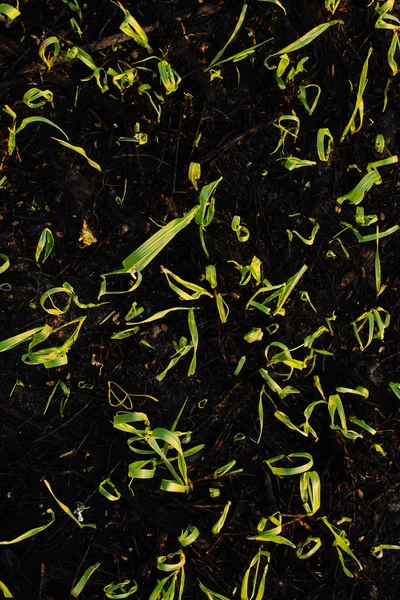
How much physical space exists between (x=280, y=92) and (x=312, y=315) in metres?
0.46

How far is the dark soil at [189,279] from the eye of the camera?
119cm

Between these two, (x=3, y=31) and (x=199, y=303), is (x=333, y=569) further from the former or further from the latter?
(x=3, y=31)

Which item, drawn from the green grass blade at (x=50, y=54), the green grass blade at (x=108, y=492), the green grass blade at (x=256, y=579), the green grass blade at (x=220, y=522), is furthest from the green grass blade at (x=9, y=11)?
the green grass blade at (x=256, y=579)

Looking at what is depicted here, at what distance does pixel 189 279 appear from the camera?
1200mm

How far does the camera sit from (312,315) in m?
1.24

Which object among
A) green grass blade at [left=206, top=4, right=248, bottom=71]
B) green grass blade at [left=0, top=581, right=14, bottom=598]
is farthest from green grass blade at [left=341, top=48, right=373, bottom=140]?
green grass blade at [left=0, top=581, right=14, bottom=598]

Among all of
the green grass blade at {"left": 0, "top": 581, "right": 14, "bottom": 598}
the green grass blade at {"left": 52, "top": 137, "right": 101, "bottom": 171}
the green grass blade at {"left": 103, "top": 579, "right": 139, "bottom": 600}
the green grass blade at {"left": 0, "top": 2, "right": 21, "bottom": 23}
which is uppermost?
the green grass blade at {"left": 0, "top": 2, "right": 21, "bottom": 23}

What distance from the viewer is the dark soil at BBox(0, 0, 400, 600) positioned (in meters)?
1.19

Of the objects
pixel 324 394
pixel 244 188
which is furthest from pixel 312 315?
pixel 244 188

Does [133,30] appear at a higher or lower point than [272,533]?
higher

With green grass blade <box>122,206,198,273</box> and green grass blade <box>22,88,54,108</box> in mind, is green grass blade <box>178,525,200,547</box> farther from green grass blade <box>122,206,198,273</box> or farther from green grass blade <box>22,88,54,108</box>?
green grass blade <box>22,88,54,108</box>

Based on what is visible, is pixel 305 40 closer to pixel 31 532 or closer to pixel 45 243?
pixel 45 243

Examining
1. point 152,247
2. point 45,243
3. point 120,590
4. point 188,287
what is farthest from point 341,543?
point 45,243

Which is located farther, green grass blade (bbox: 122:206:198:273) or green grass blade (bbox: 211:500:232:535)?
green grass blade (bbox: 211:500:232:535)
